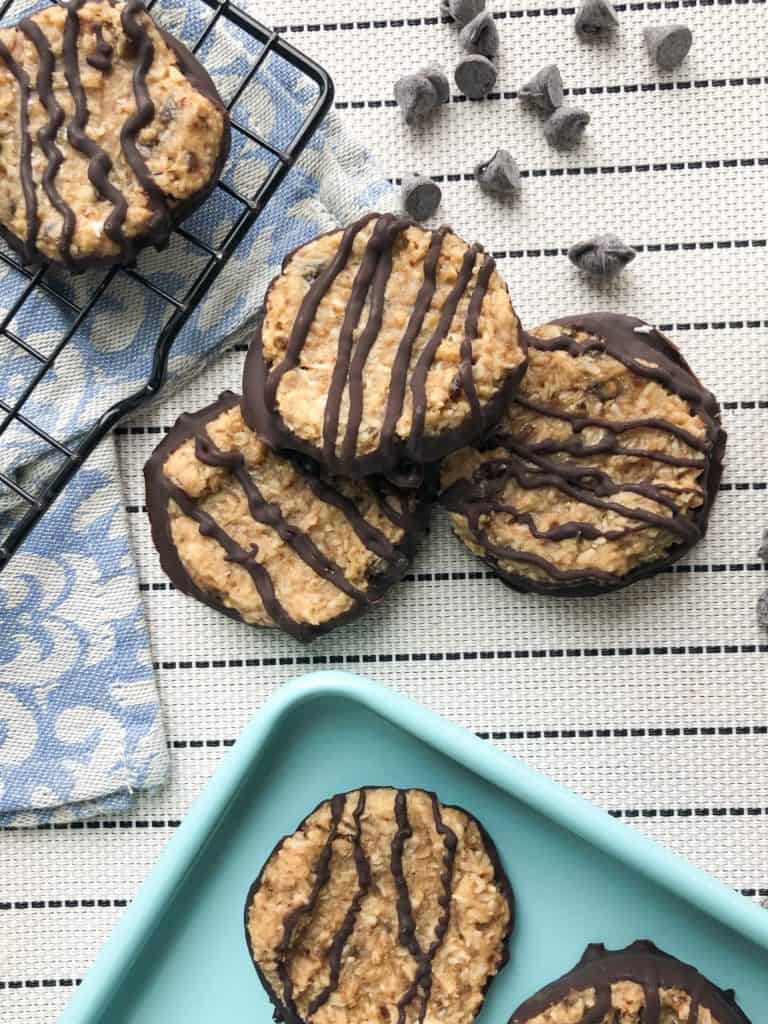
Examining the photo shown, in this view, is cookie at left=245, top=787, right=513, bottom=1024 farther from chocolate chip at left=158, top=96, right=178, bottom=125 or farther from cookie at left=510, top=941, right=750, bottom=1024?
chocolate chip at left=158, top=96, right=178, bottom=125

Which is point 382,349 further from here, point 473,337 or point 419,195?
point 419,195

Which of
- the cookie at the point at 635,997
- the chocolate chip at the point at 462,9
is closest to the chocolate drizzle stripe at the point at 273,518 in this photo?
the cookie at the point at 635,997

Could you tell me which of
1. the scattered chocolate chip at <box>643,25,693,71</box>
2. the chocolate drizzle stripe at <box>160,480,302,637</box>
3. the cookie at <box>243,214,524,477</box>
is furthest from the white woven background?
the cookie at <box>243,214,524,477</box>

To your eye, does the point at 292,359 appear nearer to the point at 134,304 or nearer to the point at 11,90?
the point at 134,304

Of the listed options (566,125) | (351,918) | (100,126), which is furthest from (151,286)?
(351,918)

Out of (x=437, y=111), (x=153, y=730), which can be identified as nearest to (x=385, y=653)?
(x=153, y=730)

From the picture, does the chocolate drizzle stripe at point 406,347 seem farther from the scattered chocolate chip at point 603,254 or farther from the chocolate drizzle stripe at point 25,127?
the chocolate drizzle stripe at point 25,127
